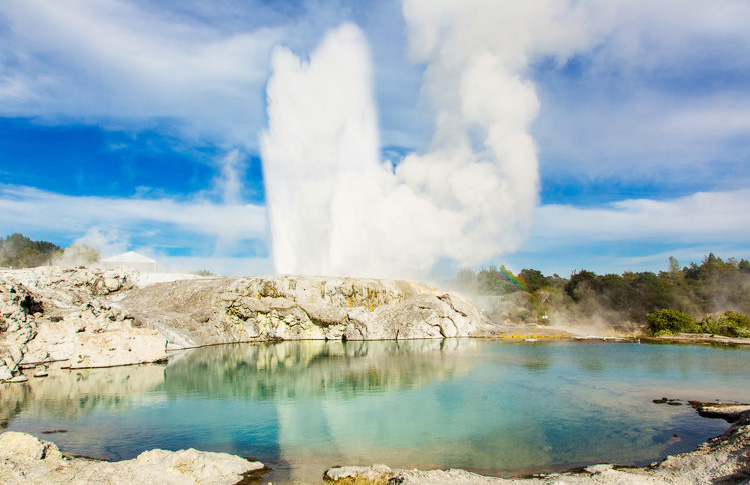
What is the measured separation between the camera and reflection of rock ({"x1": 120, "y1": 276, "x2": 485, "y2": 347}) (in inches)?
1542

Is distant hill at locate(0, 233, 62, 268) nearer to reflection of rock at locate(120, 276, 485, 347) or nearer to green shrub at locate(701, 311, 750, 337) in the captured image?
reflection of rock at locate(120, 276, 485, 347)

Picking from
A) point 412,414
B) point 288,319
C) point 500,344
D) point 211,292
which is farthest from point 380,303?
point 412,414

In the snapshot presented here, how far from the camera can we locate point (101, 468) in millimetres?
8820

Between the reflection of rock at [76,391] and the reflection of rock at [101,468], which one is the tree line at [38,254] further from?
the reflection of rock at [101,468]

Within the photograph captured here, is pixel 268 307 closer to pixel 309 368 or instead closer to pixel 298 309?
pixel 298 309

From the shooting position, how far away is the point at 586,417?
14828 millimetres

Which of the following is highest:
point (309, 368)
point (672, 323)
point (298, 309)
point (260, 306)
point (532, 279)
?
point (532, 279)

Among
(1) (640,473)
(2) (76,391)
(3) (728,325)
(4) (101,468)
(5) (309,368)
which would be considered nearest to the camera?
(4) (101,468)

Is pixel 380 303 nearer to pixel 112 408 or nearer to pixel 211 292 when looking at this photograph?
pixel 211 292

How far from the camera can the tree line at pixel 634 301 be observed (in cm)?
5425

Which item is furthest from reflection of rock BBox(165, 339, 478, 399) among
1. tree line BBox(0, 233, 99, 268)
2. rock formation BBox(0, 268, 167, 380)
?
tree line BBox(0, 233, 99, 268)

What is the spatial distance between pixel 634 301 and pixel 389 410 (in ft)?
188

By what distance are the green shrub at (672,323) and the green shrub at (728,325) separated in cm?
114

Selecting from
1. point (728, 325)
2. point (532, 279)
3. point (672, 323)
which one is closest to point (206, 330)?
point (672, 323)
